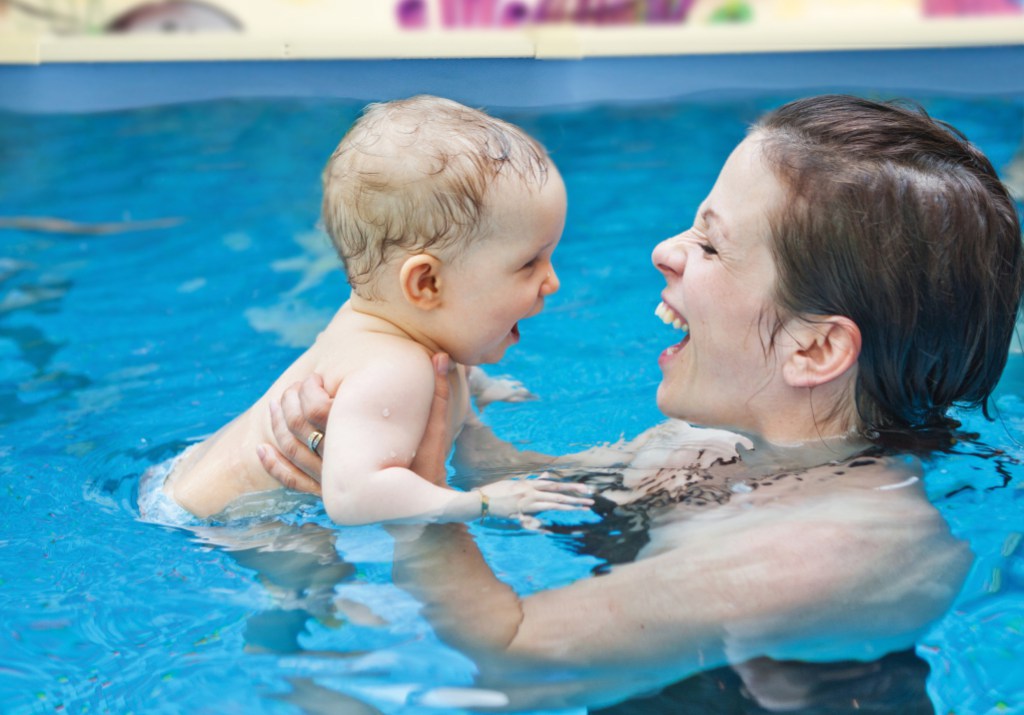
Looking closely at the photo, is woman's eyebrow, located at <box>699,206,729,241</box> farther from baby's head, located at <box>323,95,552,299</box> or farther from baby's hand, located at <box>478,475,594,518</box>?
baby's hand, located at <box>478,475,594,518</box>

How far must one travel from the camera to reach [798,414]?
8.04ft

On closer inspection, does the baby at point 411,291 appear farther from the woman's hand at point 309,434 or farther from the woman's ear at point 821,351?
the woman's ear at point 821,351

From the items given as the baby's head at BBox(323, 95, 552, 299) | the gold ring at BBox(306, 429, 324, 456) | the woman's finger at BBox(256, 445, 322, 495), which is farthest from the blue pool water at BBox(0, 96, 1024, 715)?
the baby's head at BBox(323, 95, 552, 299)

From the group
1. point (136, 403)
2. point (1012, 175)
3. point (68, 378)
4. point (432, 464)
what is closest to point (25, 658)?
point (432, 464)

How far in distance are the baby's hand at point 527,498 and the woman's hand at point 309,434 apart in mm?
170

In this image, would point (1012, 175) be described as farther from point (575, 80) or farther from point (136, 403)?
point (136, 403)

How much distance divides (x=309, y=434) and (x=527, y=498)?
0.47 m

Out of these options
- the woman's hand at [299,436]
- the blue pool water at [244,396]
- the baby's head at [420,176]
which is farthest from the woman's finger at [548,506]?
the baby's head at [420,176]

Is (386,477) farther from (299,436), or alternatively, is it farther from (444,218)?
(444,218)

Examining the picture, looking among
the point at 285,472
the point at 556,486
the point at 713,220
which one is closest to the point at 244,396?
the point at 285,472

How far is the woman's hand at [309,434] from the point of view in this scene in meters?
2.42

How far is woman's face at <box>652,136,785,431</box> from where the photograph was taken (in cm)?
233

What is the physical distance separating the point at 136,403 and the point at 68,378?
356 mm

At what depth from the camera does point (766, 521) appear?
2.20 meters
